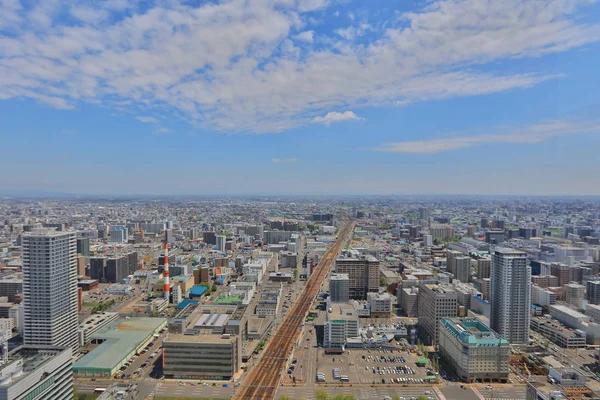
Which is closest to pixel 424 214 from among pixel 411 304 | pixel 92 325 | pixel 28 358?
pixel 411 304

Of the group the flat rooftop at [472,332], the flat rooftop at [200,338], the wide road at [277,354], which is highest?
the flat rooftop at [472,332]

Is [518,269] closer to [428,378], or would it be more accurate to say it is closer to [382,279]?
[428,378]

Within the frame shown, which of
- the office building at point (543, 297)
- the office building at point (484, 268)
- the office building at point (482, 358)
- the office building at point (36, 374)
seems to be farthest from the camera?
the office building at point (484, 268)

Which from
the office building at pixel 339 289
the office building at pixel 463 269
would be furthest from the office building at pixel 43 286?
the office building at pixel 463 269

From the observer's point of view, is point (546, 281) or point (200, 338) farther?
point (546, 281)

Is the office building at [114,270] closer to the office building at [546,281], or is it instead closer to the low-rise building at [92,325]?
the low-rise building at [92,325]

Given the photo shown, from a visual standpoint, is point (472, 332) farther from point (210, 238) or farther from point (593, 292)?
point (210, 238)
